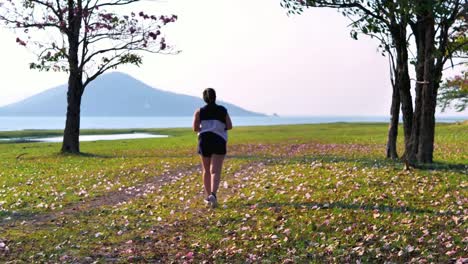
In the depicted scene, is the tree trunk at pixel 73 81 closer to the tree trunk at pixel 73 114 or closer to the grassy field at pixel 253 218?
the tree trunk at pixel 73 114

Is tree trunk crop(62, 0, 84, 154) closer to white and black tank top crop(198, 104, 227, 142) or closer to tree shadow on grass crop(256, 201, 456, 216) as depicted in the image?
white and black tank top crop(198, 104, 227, 142)

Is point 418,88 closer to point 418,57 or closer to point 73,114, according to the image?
point 418,57

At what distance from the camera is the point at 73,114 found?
3900 cm

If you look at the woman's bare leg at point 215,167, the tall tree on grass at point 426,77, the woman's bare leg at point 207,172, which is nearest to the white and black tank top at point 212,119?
the woman's bare leg at point 215,167

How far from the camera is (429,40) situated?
21.7 metres

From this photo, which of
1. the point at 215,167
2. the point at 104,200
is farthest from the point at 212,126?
the point at 104,200

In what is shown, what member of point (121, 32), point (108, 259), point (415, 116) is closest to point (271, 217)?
point (108, 259)

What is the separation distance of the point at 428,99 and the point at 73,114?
2602cm

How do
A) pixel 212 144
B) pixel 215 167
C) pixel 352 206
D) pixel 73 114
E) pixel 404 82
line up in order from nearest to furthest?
pixel 352 206 < pixel 212 144 < pixel 215 167 < pixel 404 82 < pixel 73 114

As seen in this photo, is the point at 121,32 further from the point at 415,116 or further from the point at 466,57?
the point at 466,57

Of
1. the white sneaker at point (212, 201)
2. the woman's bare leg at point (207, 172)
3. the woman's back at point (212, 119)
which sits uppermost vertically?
the woman's back at point (212, 119)

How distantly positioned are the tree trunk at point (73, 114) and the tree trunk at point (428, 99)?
83.2 feet

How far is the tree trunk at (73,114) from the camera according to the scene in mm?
39062

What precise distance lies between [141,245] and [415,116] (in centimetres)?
1505
